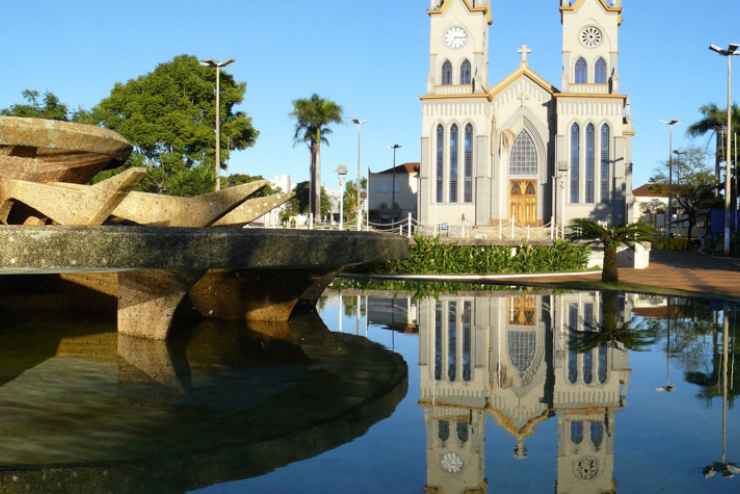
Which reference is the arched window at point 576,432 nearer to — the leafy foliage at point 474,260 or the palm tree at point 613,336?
the palm tree at point 613,336

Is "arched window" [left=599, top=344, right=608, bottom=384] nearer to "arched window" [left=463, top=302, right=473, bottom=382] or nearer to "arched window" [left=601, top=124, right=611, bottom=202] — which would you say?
"arched window" [left=463, top=302, right=473, bottom=382]

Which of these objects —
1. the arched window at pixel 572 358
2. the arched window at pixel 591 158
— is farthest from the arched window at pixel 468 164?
the arched window at pixel 572 358

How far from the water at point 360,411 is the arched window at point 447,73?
41468mm

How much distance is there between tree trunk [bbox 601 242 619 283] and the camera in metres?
21.0

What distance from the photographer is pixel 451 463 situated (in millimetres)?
4215

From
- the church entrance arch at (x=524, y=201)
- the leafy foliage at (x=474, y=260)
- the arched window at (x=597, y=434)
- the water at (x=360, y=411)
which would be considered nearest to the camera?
the water at (x=360, y=411)

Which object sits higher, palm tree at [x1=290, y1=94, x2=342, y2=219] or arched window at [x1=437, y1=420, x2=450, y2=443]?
palm tree at [x1=290, y1=94, x2=342, y2=219]

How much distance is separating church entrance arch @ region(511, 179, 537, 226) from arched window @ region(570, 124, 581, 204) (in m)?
2.64

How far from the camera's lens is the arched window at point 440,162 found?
4941cm

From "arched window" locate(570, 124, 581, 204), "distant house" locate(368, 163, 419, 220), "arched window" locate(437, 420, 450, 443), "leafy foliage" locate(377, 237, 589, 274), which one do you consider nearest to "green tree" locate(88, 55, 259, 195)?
"distant house" locate(368, 163, 419, 220)

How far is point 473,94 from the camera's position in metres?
48.4

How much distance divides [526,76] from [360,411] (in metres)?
47.5

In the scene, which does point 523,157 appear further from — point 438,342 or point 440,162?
point 438,342

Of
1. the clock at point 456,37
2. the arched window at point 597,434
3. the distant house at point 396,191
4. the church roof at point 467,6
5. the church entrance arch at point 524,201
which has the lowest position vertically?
the arched window at point 597,434
